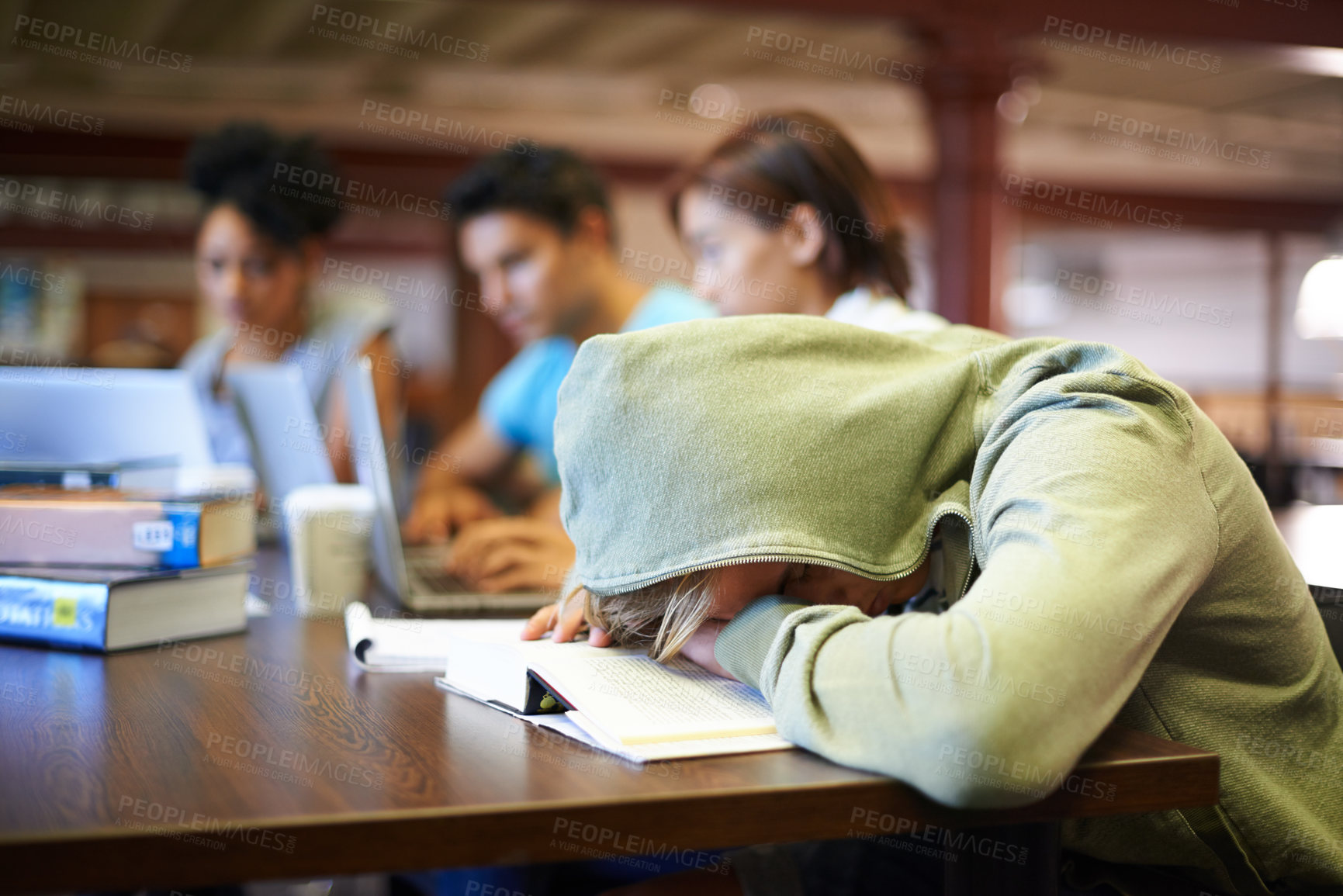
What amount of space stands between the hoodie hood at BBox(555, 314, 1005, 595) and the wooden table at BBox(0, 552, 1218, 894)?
0.57 ft

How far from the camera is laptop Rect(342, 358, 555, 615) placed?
1508mm

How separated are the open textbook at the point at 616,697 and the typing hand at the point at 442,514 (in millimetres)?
1293

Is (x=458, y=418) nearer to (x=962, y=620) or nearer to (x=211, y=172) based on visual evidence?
(x=211, y=172)

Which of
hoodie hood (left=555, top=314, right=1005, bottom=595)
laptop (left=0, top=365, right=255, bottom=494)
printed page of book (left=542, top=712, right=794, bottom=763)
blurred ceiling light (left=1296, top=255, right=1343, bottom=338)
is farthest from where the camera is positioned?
blurred ceiling light (left=1296, top=255, right=1343, bottom=338)

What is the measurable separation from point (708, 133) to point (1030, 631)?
7.41 meters

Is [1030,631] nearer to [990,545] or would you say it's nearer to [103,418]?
[990,545]

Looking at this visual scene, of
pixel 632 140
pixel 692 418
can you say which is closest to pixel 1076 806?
pixel 692 418

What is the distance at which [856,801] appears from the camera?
0.73m

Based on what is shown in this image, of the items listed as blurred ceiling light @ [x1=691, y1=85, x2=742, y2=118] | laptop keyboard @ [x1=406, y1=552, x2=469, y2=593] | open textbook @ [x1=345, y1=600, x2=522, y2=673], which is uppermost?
blurred ceiling light @ [x1=691, y1=85, x2=742, y2=118]

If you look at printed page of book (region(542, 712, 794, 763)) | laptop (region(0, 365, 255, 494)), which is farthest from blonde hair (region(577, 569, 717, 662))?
laptop (region(0, 365, 255, 494))

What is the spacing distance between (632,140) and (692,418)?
7.17m

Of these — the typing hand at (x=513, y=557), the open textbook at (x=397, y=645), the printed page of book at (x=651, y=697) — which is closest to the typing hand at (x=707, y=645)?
the printed page of book at (x=651, y=697)

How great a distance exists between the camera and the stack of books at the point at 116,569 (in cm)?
120

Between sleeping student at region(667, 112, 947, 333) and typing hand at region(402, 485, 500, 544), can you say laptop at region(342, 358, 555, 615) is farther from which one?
sleeping student at region(667, 112, 947, 333)
